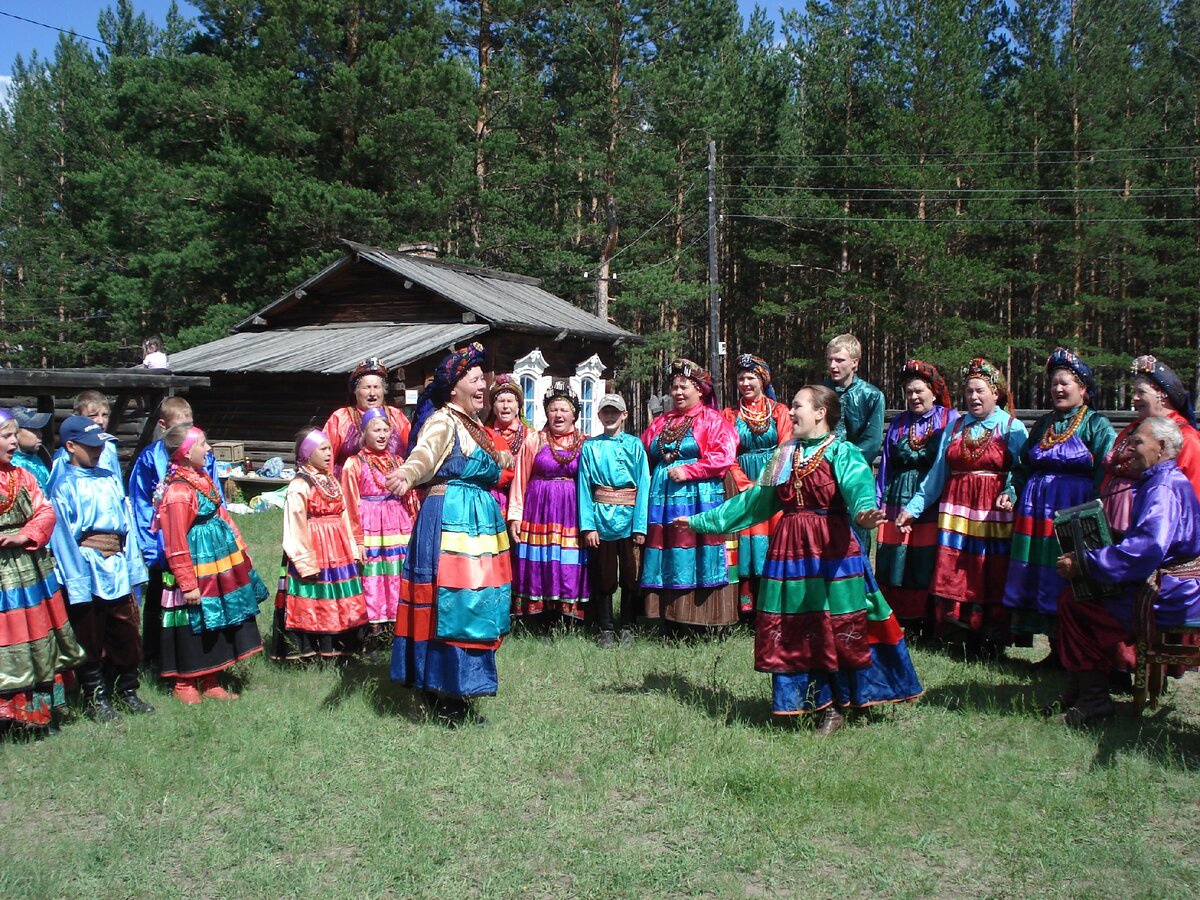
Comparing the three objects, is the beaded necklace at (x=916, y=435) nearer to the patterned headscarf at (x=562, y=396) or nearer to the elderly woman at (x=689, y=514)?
the elderly woman at (x=689, y=514)

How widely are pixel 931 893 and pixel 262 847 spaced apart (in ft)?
8.50

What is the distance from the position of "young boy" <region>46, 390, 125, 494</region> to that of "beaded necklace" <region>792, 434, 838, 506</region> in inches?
148

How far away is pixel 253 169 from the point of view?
2248 centimetres

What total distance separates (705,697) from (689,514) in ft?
4.58

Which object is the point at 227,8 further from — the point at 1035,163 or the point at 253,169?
the point at 1035,163

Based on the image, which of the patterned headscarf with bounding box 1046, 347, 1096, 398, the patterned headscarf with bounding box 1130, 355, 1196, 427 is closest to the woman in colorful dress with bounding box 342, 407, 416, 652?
the patterned headscarf with bounding box 1046, 347, 1096, 398

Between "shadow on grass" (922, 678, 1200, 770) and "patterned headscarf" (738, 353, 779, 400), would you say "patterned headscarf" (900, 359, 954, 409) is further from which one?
"shadow on grass" (922, 678, 1200, 770)

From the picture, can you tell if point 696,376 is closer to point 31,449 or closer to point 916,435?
point 916,435

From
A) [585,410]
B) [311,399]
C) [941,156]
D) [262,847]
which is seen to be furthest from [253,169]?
[262,847]

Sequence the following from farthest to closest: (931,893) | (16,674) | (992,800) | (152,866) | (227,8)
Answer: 1. (227,8)
2. (16,674)
3. (992,800)
4. (152,866)
5. (931,893)

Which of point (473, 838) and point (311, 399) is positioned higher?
point (311, 399)

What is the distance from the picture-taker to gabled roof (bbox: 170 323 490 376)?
51.5 feet

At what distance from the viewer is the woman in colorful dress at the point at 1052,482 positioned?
551 cm

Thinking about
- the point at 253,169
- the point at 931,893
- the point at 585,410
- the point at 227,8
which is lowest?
the point at 931,893
